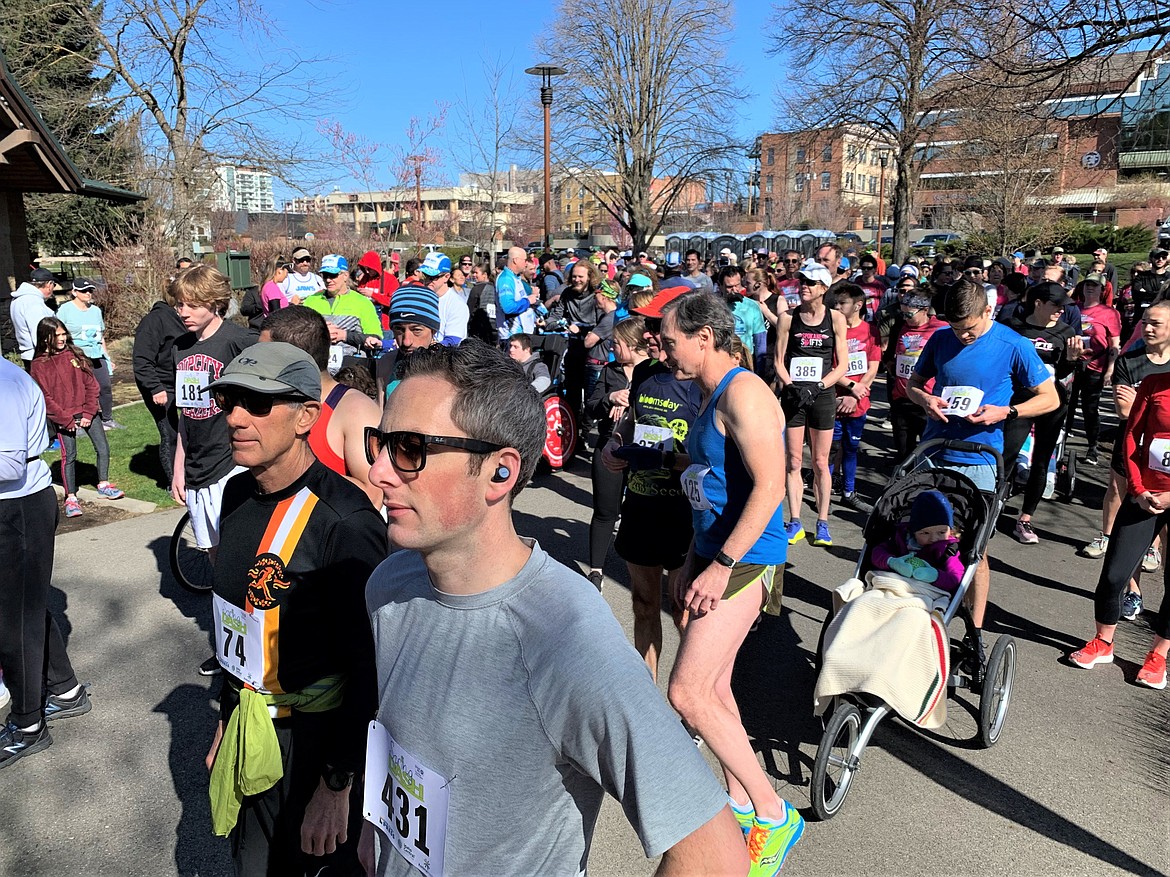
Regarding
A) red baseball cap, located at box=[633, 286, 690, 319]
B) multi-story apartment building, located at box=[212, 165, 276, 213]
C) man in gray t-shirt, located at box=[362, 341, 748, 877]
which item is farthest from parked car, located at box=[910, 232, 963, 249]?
man in gray t-shirt, located at box=[362, 341, 748, 877]

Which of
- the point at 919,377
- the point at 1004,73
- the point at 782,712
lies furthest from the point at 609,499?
the point at 1004,73

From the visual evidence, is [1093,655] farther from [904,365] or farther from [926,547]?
[904,365]

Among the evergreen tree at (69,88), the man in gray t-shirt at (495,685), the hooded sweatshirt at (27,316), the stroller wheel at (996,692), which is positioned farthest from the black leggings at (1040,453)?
the evergreen tree at (69,88)

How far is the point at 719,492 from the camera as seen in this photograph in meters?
3.24

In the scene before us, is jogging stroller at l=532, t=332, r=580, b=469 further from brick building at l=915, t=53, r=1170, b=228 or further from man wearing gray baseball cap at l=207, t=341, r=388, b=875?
man wearing gray baseball cap at l=207, t=341, r=388, b=875

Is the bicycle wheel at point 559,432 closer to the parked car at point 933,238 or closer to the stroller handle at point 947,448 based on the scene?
the stroller handle at point 947,448

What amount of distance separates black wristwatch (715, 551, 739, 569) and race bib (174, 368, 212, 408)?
9.68ft

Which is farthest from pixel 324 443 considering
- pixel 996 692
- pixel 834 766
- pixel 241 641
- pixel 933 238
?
pixel 933 238

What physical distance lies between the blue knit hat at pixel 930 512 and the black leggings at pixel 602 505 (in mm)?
1764

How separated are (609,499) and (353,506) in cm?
314

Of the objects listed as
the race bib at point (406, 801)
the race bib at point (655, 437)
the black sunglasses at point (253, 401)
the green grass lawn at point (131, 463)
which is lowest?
the green grass lawn at point (131, 463)

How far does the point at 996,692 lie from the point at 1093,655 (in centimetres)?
120

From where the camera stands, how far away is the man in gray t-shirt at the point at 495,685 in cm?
132

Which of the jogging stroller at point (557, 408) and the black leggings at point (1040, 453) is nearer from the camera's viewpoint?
the black leggings at point (1040, 453)
